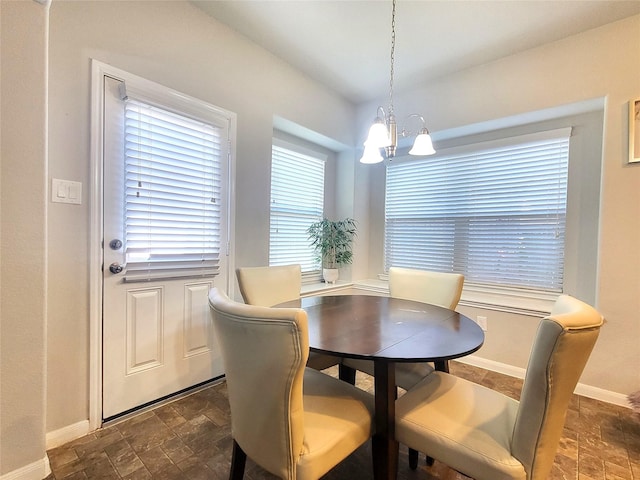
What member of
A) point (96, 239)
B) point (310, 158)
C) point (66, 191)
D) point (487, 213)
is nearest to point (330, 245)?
point (310, 158)

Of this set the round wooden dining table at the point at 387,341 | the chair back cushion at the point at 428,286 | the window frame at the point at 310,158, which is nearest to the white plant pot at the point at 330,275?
the window frame at the point at 310,158

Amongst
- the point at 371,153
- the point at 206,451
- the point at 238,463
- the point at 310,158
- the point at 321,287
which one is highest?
the point at 310,158

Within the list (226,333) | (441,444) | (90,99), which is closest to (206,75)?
(90,99)

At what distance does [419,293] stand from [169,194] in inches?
75.1

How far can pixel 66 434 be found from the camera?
1.63 meters

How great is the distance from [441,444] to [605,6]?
2888 millimetres

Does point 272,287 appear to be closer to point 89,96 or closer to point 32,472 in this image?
point 32,472

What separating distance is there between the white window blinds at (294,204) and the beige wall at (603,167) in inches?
69.6

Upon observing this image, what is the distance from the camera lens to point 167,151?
2.02m

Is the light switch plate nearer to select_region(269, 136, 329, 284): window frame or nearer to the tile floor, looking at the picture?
the tile floor

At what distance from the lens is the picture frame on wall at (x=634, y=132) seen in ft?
6.73

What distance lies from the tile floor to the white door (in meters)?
0.22

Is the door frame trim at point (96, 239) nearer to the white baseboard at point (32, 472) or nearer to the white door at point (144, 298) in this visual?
the white door at point (144, 298)

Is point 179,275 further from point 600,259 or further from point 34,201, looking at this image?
point 600,259
